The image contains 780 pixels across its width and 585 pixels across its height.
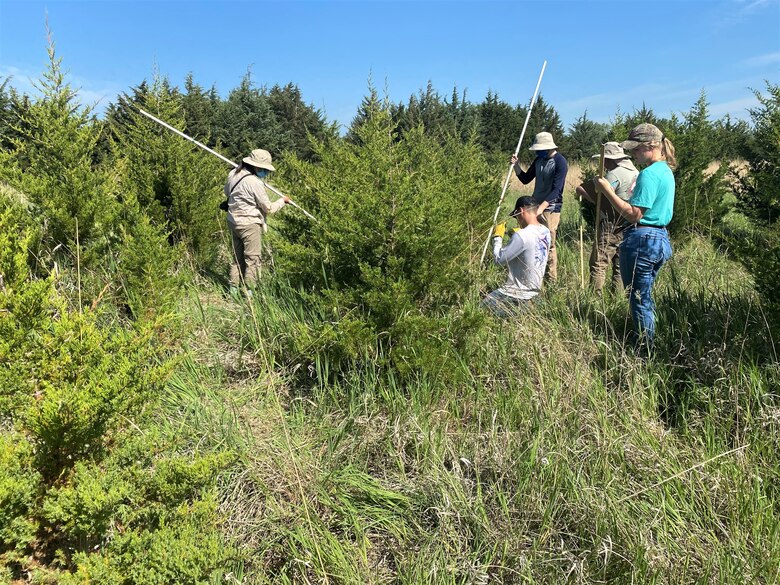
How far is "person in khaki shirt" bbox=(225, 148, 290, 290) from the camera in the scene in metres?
5.02

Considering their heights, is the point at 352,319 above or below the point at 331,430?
above

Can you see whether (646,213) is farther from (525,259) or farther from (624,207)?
(525,259)

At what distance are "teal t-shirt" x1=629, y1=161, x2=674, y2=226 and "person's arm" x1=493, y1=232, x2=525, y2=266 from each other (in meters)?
0.84

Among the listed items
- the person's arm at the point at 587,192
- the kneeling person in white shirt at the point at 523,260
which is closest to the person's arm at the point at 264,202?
the kneeling person in white shirt at the point at 523,260

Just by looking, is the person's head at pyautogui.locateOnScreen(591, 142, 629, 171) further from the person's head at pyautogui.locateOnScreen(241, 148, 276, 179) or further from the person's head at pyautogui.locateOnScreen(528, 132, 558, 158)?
the person's head at pyautogui.locateOnScreen(241, 148, 276, 179)

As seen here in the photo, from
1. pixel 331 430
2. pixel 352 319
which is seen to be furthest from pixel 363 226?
pixel 331 430

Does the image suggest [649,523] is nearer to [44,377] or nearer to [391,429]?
[391,429]

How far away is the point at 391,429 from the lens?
2.55 meters

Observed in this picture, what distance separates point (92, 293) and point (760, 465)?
4.47 m

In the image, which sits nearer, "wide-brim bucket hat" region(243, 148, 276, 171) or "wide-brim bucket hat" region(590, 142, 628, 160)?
"wide-brim bucket hat" region(590, 142, 628, 160)

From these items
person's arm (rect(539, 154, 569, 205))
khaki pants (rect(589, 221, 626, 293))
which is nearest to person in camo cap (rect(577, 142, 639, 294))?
khaki pants (rect(589, 221, 626, 293))

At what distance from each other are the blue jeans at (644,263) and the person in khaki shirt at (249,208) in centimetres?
320

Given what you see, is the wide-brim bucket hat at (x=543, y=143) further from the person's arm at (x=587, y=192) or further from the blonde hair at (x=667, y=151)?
the blonde hair at (x=667, y=151)

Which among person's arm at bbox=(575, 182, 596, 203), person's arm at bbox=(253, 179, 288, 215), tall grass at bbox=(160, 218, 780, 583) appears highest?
person's arm at bbox=(253, 179, 288, 215)
